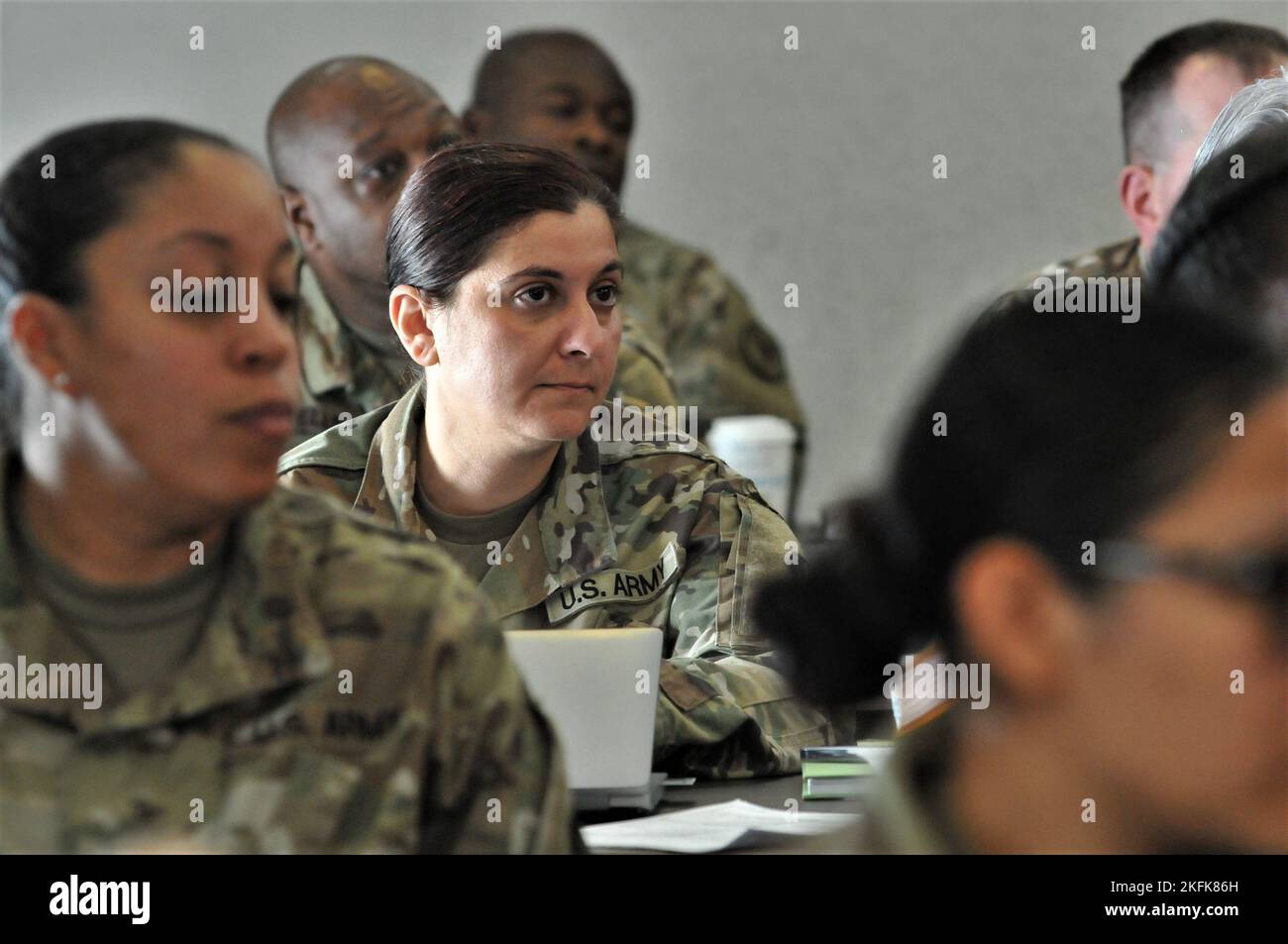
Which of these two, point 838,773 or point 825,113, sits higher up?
point 825,113

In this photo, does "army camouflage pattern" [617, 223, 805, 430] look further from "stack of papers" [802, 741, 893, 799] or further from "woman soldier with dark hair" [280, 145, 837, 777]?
"stack of papers" [802, 741, 893, 799]

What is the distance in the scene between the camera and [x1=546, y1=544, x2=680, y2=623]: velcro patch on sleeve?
210 cm

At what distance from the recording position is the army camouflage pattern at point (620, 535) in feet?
6.81

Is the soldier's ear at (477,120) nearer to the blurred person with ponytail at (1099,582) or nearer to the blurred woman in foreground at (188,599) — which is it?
the blurred woman in foreground at (188,599)

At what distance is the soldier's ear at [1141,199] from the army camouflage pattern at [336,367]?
1.01 meters

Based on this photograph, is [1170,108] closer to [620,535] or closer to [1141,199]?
[1141,199]

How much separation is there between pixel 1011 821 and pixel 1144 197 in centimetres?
269

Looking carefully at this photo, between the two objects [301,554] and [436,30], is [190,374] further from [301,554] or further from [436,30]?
[436,30]

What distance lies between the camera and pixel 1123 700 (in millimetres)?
855

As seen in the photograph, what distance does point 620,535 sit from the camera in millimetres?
2178

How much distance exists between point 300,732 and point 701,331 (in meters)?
3.52

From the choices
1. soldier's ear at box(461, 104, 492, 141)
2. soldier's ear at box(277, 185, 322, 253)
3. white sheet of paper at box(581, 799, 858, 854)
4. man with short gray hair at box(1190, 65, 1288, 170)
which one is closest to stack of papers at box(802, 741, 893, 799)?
white sheet of paper at box(581, 799, 858, 854)

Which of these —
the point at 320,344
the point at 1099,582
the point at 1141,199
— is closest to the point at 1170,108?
the point at 1141,199
